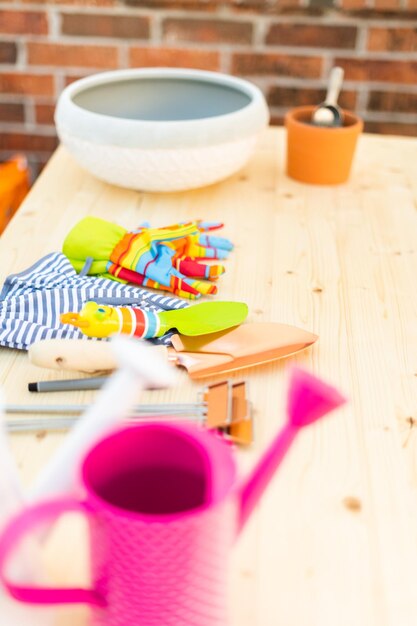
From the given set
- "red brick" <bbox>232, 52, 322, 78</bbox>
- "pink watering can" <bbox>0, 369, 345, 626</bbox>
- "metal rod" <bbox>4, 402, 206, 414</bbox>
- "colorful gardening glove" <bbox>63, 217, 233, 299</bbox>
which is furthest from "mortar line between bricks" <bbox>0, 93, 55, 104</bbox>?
"pink watering can" <bbox>0, 369, 345, 626</bbox>

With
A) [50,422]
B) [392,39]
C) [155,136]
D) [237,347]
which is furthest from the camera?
[392,39]

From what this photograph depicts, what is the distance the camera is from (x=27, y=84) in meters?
1.74

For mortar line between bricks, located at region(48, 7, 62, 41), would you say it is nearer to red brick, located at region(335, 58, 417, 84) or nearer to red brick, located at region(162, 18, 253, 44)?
red brick, located at region(162, 18, 253, 44)

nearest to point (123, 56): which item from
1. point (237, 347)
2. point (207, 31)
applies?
point (207, 31)

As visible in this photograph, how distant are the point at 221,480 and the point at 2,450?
5.0 inches

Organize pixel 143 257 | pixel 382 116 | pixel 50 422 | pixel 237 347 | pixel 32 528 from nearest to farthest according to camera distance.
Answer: pixel 32 528
pixel 50 422
pixel 237 347
pixel 143 257
pixel 382 116

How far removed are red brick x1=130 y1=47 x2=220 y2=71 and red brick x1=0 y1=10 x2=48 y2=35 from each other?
214 millimetres

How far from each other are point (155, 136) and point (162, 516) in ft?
2.54

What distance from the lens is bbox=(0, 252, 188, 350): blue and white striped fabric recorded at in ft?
2.48

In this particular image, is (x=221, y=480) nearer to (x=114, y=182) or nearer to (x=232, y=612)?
(x=232, y=612)

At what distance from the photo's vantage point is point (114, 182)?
3.79ft

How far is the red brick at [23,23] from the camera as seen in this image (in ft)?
5.42

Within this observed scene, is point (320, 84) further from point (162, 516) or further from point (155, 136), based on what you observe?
point (162, 516)

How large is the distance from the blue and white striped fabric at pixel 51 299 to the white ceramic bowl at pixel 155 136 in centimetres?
25
